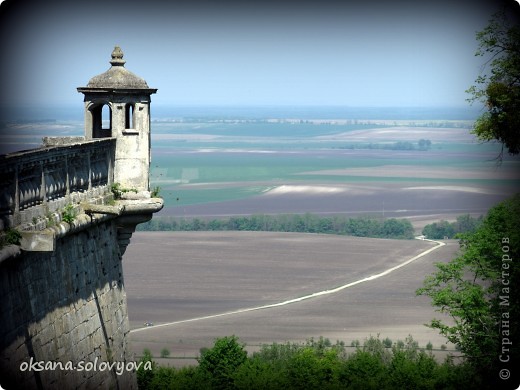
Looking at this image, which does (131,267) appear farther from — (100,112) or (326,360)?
(100,112)

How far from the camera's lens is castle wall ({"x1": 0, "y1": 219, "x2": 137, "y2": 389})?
12727 millimetres

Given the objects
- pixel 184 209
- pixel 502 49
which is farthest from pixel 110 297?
pixel 184 209

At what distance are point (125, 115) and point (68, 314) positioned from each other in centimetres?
401

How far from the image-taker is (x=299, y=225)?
389 feet

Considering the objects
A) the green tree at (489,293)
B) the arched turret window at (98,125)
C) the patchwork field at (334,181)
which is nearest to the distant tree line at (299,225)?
the patchwork field at (334,181)

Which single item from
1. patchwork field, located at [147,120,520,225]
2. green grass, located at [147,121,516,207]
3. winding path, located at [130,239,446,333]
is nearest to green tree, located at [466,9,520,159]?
winding path, located at [130,239,446,333]

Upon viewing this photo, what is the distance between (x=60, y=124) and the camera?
170 ft

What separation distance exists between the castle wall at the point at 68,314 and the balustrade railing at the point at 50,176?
488 mm

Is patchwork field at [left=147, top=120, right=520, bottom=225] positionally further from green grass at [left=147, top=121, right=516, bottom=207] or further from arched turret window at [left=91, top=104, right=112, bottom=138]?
arched turret window at [left=91, top=104, right=112, bottom=138]

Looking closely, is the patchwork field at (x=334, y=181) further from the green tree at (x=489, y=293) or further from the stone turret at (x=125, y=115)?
the stone turret at (x=125, y=115)

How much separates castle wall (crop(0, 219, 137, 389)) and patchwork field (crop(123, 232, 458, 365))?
33.0m

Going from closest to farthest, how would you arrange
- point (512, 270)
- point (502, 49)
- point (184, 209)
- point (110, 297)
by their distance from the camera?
point (110, 297)
point (502, 49)
point (512, 270)
point (184, 209)

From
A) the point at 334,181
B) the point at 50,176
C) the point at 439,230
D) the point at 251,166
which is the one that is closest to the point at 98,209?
the point at 50,176

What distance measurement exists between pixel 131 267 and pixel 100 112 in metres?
66.6
